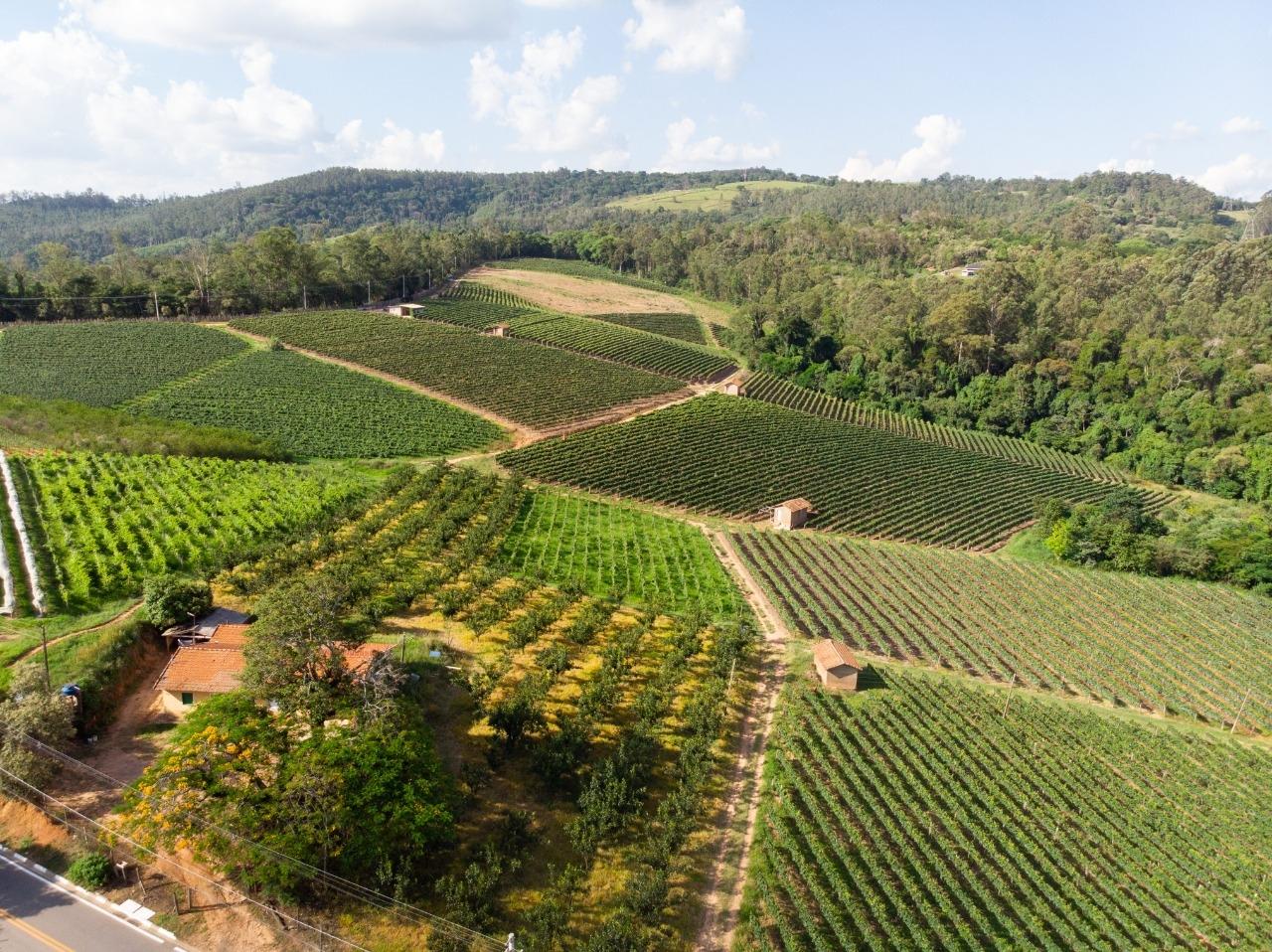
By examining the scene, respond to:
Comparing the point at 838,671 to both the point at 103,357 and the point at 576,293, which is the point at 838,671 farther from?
the point at 576,293

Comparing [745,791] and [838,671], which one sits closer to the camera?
[745,791]

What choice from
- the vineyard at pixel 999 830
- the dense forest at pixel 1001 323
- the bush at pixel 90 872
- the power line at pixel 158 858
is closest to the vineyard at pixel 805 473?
the dense forest at pixel 1001 323

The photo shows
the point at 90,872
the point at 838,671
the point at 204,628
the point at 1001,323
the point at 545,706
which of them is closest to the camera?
the point at 90,872

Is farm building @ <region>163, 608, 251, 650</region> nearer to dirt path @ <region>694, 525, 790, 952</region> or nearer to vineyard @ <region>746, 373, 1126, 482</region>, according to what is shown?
dirt path @ <region>694, 525, 790, 952</region>

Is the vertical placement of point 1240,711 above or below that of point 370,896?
below

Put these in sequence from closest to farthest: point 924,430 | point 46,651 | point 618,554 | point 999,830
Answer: point 999,830 → point 46,651 → point 618,554 → point 924,430

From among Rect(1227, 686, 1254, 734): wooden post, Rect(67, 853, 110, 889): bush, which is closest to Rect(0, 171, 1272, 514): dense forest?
Rect(1227, 686, 1254, 734): wooden post

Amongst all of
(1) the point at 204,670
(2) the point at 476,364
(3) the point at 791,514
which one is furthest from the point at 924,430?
(1) the point at 204,670
